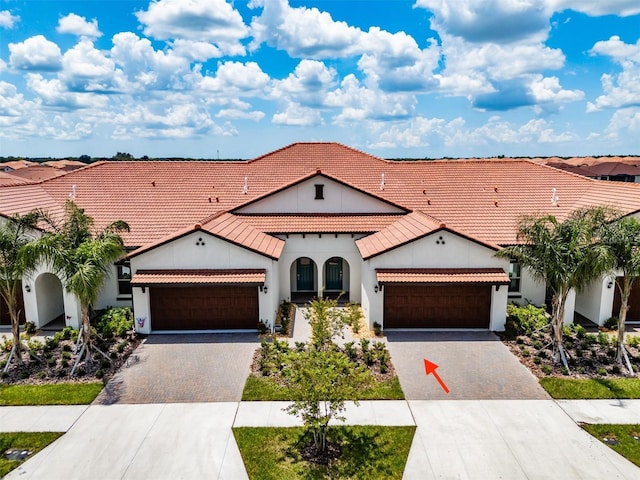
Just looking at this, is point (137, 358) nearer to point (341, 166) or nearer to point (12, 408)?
point (12, 408)

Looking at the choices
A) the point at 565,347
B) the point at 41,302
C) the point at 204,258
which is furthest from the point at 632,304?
the point at 41,302

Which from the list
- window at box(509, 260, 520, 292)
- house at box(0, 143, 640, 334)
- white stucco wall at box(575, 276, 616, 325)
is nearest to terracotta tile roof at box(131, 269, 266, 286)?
house at box(0, 143, 640, 334)

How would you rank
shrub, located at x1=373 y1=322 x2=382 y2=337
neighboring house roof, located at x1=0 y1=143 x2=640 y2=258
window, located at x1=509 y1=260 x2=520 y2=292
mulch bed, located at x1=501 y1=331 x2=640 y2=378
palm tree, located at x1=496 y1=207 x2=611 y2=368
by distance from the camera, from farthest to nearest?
neighboring house roof, located at x1=0 y1=143 x2=640 y2=258, window, located at x1=509 y1=260 x2=520 y2=292, shrub, located at x1=373 y1=322 x2=382 y2=337, mulch bed, located at x1=501 y1=331 x2=640 y2=378, palm tree, located at x1=496 y1=207 x2=611 y2=368

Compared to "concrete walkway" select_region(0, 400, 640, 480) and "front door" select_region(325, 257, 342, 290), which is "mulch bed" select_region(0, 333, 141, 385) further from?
"front door" select_region(325, 257, 342, 290)

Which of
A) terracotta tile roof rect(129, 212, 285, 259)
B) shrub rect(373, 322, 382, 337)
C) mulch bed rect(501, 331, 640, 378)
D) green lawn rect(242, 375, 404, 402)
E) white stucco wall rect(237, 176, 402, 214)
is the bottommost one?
green lawn rect(242, 375, 404, 402)

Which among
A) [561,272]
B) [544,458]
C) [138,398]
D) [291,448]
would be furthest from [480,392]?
[138,398]

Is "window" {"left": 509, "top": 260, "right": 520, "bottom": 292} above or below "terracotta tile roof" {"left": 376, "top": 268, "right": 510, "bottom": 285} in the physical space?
below
